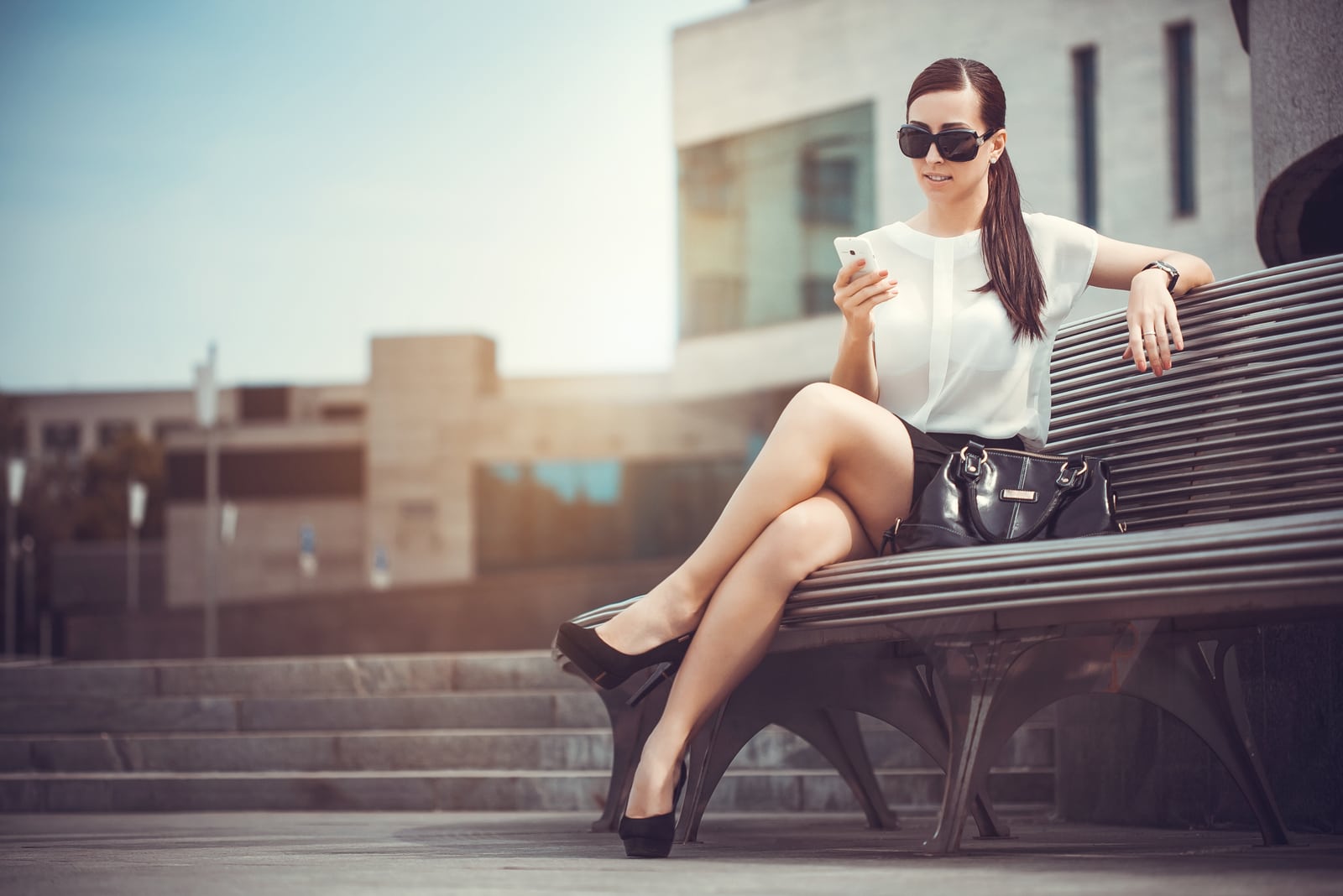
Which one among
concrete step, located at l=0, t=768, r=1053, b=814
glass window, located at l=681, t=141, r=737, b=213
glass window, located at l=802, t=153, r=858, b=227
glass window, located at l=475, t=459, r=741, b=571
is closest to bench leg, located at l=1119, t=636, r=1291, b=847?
concrete step, located at l=0, t=768, r=1053, b=814

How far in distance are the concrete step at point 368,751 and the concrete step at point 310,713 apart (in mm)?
70

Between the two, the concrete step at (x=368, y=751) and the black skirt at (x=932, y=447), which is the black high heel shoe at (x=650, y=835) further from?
the concrete step at (x=368, y=751)

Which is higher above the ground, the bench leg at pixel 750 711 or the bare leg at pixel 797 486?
the bare leg at pixel 797 486

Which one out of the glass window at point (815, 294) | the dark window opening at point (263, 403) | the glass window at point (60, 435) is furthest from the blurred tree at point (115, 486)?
the glass window at point (815, 294)

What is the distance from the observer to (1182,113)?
21.4m

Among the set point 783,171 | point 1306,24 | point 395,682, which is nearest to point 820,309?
point 783,171

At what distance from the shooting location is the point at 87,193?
37625 millimetres

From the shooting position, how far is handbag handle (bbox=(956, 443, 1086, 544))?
3162 mm

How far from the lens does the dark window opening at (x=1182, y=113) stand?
21281 mm

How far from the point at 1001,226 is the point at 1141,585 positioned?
1193 millimetres

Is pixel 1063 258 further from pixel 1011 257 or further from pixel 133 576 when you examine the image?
pixel 133 576

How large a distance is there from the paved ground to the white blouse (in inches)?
37.3

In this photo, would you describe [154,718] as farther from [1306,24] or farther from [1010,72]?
[1010,72]

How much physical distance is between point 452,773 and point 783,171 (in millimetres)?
21396
